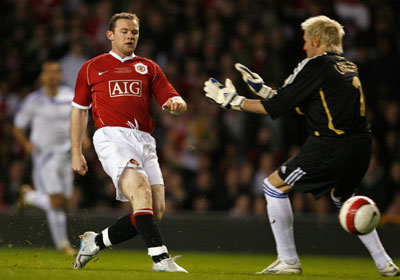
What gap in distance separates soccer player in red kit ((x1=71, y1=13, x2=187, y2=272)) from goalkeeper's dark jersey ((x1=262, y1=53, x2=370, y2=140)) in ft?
2.75

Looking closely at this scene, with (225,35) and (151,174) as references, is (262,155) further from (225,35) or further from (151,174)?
(151,174)

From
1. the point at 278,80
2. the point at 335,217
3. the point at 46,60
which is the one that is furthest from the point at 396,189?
the point at 46,60

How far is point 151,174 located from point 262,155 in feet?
15.3

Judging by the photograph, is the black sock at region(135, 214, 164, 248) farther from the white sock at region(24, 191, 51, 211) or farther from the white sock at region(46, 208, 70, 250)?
the white sock at region(24, 191, 51, 211)

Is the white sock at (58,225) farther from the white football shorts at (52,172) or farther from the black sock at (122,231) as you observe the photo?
the black sock at (122,231)

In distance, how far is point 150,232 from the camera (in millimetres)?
5734

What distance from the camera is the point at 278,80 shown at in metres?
11.6

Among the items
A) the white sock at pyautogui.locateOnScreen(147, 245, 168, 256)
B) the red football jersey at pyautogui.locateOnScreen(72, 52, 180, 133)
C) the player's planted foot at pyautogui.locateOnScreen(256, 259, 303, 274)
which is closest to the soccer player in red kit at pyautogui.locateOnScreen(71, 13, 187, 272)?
the red football jersey at pyautogui.locateOnScreen(72, 52, 180, 133)

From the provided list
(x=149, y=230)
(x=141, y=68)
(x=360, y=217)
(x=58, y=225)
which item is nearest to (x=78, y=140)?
(x=141, y=68)

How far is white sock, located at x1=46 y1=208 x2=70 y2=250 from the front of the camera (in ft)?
29.8

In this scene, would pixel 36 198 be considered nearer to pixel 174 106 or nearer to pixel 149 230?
pixel 174 106

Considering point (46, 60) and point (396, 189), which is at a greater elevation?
point (46, 60)

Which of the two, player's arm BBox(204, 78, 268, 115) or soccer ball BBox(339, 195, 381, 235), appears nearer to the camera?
soccer ball BBox(339, 195, 381, 235)

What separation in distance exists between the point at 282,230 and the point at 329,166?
0.68 m
